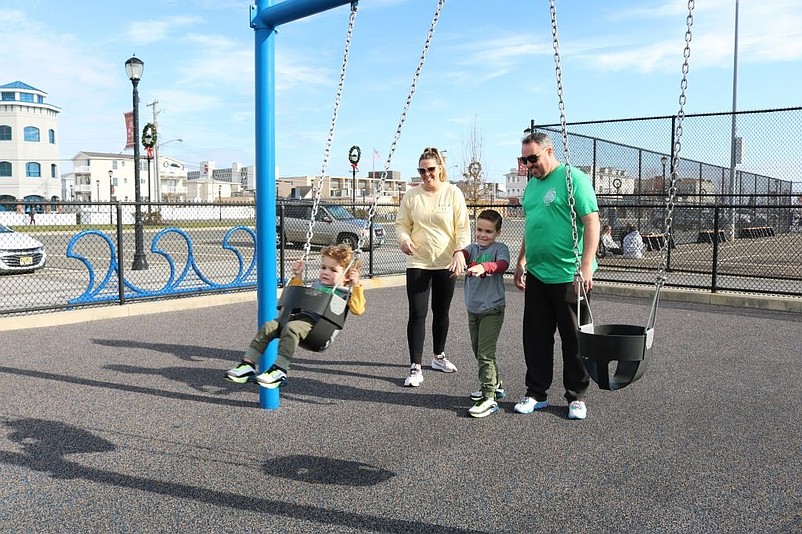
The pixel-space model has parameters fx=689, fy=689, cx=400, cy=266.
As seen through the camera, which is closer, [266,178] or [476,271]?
[476,271]

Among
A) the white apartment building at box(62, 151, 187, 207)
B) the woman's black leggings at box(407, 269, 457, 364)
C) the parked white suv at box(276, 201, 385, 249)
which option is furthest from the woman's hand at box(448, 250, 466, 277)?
the white apartment building at box(62, 151, 187, 207)

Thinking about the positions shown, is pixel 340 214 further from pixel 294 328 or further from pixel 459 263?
pixel 294 328

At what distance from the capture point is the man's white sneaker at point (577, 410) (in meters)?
4.59

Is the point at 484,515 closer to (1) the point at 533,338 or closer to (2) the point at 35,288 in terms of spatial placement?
(1) the point at 533,338

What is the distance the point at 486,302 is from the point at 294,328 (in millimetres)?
1425

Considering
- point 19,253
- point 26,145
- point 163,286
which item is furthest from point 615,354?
point 26,145

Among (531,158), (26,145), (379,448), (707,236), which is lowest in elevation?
(379,448)

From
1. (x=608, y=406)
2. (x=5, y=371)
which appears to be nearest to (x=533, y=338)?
(x=608, y=406)

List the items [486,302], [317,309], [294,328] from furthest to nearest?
[486,302]
[294,328]
[317,309]

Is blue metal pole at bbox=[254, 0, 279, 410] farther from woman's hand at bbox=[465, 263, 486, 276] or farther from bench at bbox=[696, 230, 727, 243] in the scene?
bench at bbox=[696, 230, 727, 243]

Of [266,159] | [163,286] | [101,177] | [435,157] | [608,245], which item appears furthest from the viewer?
[101,177]

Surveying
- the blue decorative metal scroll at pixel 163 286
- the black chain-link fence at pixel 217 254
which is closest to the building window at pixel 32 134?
the black chain-link fence at pixel 217 254

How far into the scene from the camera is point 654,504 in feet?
10.8

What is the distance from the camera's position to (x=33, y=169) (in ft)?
208
